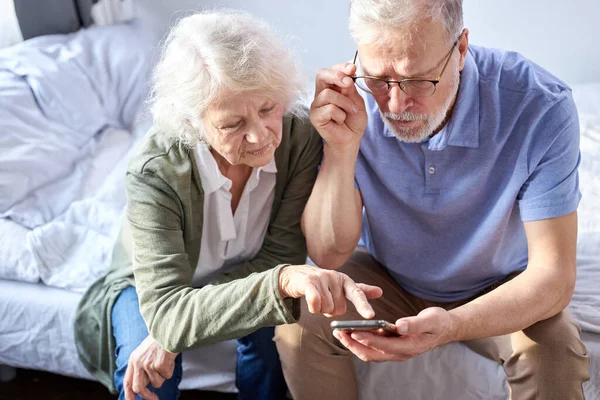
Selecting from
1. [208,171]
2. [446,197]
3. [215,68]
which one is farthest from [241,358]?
[215,68]

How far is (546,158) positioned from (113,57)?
1580 mm

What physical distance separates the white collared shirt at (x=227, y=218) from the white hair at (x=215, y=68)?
3.1 inches

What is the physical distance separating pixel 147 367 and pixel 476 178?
0.77 metres

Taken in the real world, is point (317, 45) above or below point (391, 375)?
above

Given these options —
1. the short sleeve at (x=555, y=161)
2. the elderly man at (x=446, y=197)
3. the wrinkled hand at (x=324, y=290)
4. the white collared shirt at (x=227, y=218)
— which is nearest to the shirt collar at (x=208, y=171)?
the white collared shirt at (x=227, y=218)

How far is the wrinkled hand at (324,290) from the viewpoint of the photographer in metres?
1.20

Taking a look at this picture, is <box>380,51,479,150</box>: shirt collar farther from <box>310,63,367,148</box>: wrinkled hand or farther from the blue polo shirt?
<box>310,63,367,148</box>: wrinkled hand

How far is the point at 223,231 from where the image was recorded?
156 centimetres

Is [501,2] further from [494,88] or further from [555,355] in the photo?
[555,355]

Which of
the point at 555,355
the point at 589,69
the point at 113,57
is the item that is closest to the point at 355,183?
the point at 555,355

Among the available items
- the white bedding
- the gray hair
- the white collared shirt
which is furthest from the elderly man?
the white bedding

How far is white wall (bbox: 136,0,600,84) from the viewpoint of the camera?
8.46ft

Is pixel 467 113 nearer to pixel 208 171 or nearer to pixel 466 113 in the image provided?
pixel 466 113

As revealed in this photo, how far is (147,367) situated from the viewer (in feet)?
5.00
